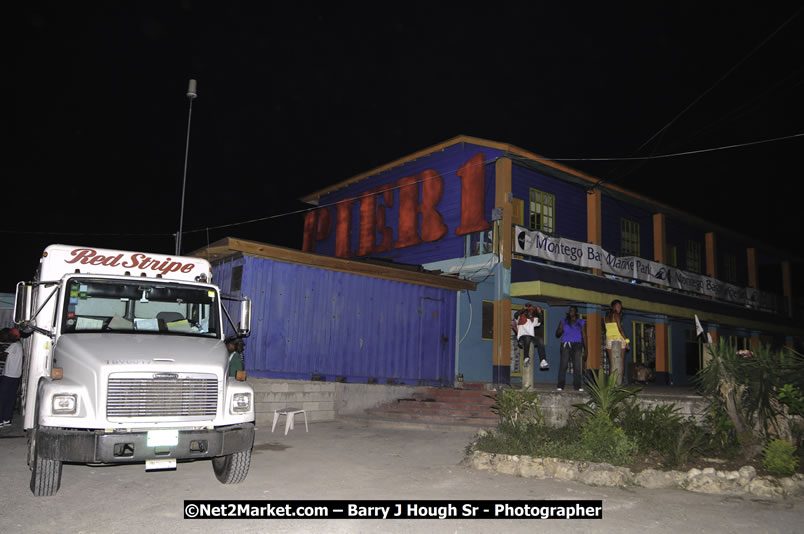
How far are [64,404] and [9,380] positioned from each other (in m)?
6.28

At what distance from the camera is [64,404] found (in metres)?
5.48

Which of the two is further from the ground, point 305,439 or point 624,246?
point 624,246

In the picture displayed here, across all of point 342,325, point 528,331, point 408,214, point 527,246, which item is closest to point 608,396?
point 528,331

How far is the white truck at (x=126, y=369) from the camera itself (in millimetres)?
5488

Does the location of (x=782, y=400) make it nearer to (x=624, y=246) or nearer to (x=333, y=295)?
(x=333, y=295)

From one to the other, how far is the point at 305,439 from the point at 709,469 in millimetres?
6630

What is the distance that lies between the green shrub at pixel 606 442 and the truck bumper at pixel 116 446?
4.85m

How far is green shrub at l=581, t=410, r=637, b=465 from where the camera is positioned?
24.6 ft

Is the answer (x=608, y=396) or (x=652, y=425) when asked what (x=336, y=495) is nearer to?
(x=608, y=396)

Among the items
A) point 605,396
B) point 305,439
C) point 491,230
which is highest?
point 491,230

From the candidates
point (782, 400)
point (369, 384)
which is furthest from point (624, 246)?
point (782, 400)

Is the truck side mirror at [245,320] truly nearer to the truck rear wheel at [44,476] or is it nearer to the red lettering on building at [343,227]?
the truck rear wheel at [44,476]

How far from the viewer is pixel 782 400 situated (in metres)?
7.70

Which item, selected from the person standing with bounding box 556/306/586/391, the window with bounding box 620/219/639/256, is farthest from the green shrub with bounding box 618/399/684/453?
the window with bounding box 620/219/639/256
